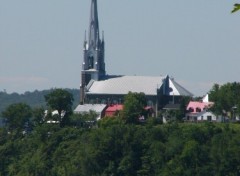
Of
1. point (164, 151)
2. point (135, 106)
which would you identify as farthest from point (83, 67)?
point (164, 151)

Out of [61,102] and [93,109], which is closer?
[61,102]

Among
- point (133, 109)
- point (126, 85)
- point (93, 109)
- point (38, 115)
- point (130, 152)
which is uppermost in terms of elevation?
point (126, 85)

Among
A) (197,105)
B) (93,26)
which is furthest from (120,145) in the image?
(93,26)

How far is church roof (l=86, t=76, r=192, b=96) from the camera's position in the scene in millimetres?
89938

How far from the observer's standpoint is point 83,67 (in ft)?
314

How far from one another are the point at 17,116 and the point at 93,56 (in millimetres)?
23280

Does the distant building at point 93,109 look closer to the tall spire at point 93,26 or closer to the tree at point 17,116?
the tree at point 17,116

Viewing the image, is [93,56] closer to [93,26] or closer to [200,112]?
[93,26]

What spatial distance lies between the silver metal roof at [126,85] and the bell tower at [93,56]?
121cm

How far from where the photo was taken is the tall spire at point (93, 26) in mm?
98188

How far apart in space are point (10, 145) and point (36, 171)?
8.65 m

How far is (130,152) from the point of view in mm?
59875

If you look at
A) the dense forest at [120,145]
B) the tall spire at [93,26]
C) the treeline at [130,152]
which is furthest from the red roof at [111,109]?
the tall spire at [93,26]

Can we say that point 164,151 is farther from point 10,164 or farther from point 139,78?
point 139,78
